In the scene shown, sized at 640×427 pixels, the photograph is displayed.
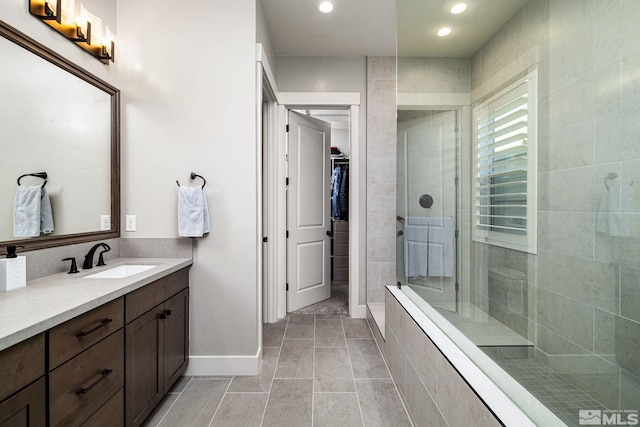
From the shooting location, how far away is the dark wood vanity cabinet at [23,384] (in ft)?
2.76

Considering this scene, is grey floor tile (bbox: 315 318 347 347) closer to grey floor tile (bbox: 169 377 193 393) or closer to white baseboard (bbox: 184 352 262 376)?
white baseboard (bbox: 184 352 262 376)

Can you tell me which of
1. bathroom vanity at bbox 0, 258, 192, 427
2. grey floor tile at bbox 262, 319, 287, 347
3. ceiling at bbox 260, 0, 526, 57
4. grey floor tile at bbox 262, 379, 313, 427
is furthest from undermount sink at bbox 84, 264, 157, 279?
ceiling at bbox 260, 0, 526, 57

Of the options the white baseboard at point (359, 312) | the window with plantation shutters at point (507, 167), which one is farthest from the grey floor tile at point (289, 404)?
the window with plantation shutters at point (507, 167)

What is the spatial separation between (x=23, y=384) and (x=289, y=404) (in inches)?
51.9

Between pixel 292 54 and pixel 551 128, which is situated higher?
pixel 292 54

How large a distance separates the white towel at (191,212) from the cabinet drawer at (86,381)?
2.48 ft

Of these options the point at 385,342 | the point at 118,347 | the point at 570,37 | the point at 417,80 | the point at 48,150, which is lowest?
the point at 385,342

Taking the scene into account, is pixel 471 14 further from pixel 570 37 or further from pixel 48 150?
pixel 48 150

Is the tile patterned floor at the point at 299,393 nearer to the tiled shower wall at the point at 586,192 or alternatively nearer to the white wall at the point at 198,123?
the white wall at the point at 198,123

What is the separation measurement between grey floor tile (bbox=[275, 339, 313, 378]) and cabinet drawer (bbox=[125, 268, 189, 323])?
3.07ft

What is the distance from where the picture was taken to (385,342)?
90.8 inches

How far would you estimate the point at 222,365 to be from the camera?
7.00 feet

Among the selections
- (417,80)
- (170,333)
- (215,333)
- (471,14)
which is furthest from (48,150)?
(471,14)

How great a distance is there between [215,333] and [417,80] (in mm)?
2256
